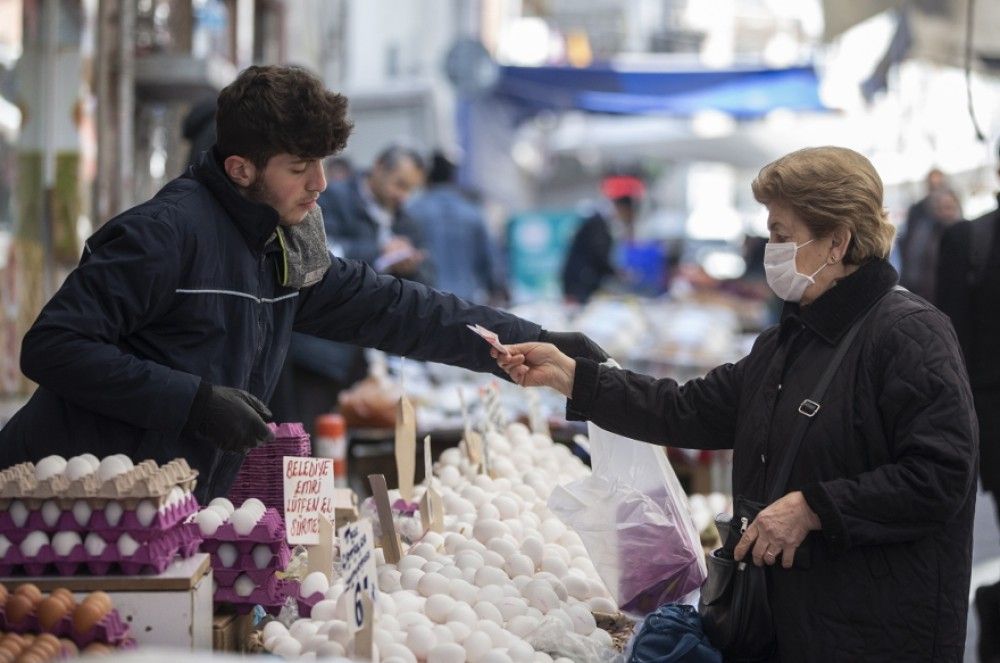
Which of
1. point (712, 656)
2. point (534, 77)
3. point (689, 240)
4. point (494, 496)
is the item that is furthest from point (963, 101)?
point (689, 240)

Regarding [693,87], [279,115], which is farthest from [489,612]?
[693,87]

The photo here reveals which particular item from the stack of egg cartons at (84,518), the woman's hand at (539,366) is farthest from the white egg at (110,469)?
the woman's hand at (539,366)

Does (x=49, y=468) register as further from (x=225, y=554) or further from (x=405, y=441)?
(x=405, y=441)

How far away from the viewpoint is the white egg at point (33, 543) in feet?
8.52

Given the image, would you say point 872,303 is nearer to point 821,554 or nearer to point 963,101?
point 821,554

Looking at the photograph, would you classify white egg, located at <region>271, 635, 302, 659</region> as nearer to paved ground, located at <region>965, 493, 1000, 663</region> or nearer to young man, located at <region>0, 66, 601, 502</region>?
young man, located at <region>0, 66, 601, 502</region>

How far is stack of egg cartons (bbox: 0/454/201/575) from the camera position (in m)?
2.58

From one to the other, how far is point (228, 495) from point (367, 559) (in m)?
0.93

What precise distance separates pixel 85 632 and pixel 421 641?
27.8 inches

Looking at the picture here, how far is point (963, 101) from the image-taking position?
39.0 ft

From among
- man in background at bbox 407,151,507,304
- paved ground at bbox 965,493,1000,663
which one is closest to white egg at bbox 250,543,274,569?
paved ground at bbox 965,493,1000,663

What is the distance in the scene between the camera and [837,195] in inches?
124

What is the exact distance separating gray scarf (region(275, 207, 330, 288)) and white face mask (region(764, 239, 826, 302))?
1123 millimetres

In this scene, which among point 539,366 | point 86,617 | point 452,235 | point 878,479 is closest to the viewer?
point 86,617
